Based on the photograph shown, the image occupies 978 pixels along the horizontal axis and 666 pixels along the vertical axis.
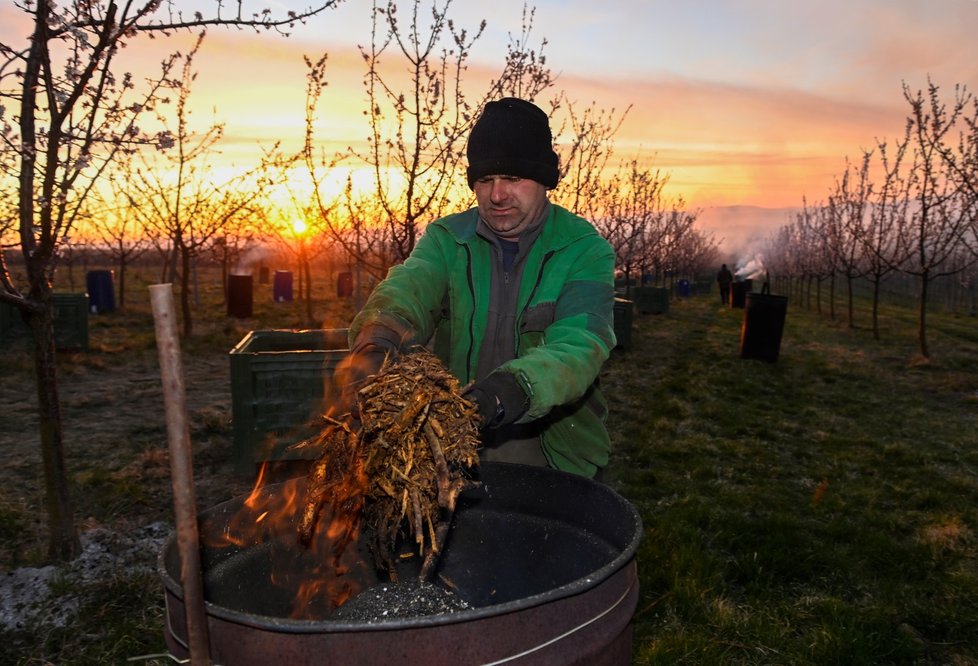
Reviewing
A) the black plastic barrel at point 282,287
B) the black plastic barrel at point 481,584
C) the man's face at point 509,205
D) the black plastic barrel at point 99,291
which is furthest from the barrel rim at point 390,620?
the black plastic barrel at point 282,287

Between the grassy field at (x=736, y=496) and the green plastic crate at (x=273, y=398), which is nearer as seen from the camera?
the grassy field at (x=736, y=496)

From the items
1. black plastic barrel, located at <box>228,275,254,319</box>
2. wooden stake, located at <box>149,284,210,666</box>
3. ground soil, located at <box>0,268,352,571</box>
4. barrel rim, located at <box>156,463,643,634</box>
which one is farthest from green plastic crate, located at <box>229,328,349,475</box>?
black plastic barrel, located at <box>228,275,254,319</box>

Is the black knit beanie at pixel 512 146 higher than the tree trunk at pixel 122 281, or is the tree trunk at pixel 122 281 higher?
→ the black knit beanie at pixel 512 146

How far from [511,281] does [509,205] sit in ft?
1.01

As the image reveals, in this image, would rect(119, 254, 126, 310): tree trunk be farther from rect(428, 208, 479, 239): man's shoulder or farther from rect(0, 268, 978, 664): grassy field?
rect(428, 208, 479, 239): man's shoulder

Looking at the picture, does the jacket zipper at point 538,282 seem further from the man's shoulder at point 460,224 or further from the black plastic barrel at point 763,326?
the black plastic barrel at point 763,326

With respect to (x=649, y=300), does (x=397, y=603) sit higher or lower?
lower

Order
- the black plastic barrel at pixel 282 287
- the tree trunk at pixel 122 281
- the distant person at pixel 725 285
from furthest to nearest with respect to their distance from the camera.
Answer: the distant person at pixel 725 285 < the black plastic barrel at pixel 282 287 < the tree trunk at pixel 122 281

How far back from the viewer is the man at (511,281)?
253 cm

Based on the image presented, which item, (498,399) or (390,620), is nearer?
(390,620)

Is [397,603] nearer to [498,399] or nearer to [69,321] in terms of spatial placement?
[498,399]

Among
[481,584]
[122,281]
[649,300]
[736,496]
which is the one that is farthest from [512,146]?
[649,300]

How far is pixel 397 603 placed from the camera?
2.04 m

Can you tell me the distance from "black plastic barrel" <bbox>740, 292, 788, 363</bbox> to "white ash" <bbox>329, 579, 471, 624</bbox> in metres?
12.1
